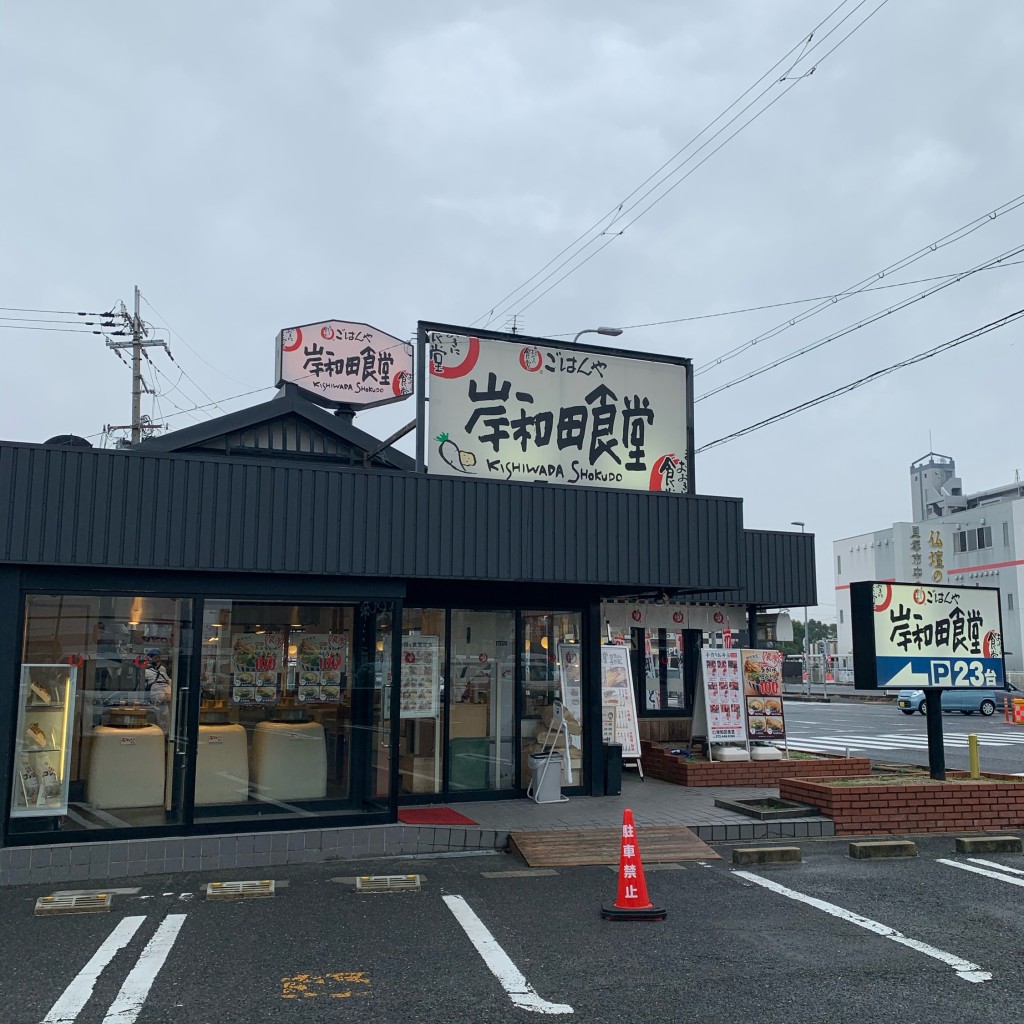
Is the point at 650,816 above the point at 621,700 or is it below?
below

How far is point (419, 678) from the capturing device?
12133 millimetres

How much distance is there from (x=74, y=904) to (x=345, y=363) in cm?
1053

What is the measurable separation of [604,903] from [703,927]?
99 centimetres

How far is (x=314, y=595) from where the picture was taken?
10.3 m

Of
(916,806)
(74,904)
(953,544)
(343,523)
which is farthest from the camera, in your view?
(953,544)

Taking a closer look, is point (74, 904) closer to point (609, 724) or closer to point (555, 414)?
point (555, 414)

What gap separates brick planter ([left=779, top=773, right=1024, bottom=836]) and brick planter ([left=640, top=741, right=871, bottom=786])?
2.50 meters

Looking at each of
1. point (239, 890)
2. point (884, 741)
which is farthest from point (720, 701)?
point (884, 741)

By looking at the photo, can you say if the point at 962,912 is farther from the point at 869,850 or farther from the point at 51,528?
the point at 51,528

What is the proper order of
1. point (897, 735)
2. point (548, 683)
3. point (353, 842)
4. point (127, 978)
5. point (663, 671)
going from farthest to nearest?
point (897, 735)
point (663, 671)
point (548, 683)
point (353, 842)
point (127, 978)

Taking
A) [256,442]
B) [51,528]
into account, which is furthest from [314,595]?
[256,442]

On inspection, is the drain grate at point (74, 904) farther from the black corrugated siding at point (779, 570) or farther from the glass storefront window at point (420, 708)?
the black corrugated siding at point (779, 570)

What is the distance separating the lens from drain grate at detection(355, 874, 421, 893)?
27.6 feet

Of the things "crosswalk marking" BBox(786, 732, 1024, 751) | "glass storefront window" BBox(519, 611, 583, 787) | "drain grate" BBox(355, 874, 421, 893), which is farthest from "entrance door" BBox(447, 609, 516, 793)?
"crosswalk marking" BBox(786, 732, 1024, 751)
